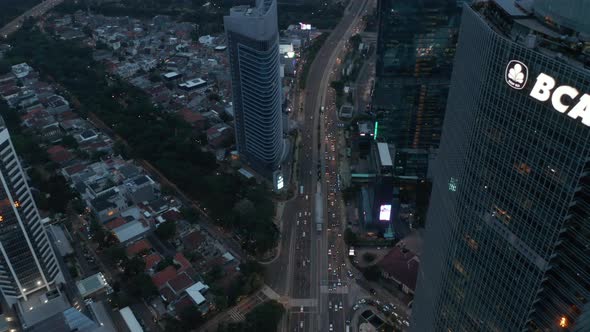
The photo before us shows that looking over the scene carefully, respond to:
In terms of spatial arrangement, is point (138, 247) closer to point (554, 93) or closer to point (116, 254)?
point (116, 254)

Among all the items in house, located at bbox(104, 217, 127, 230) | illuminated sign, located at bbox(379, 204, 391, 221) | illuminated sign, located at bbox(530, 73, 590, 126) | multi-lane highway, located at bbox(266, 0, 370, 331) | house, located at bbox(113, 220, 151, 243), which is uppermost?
illuminated sign, located at bbox(530, 73, 590, 126)

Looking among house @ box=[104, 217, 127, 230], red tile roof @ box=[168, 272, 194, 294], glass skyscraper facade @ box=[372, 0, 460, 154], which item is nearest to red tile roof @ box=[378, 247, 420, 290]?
red tile roof @ box=[168, 272, 194, 294]

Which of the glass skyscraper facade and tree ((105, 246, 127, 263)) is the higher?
the glass skyscraper facade

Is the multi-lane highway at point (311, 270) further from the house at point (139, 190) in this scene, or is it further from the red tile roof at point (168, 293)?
the house at point (139, 190)

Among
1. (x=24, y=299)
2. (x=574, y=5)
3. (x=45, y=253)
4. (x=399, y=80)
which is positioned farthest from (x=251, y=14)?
(x=574, y=5)

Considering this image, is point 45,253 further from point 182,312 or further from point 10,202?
point 182,312

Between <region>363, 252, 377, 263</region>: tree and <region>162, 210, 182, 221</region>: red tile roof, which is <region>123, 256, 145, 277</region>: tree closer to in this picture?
<region>162, 210, 182, 221</region>: red tile roof
